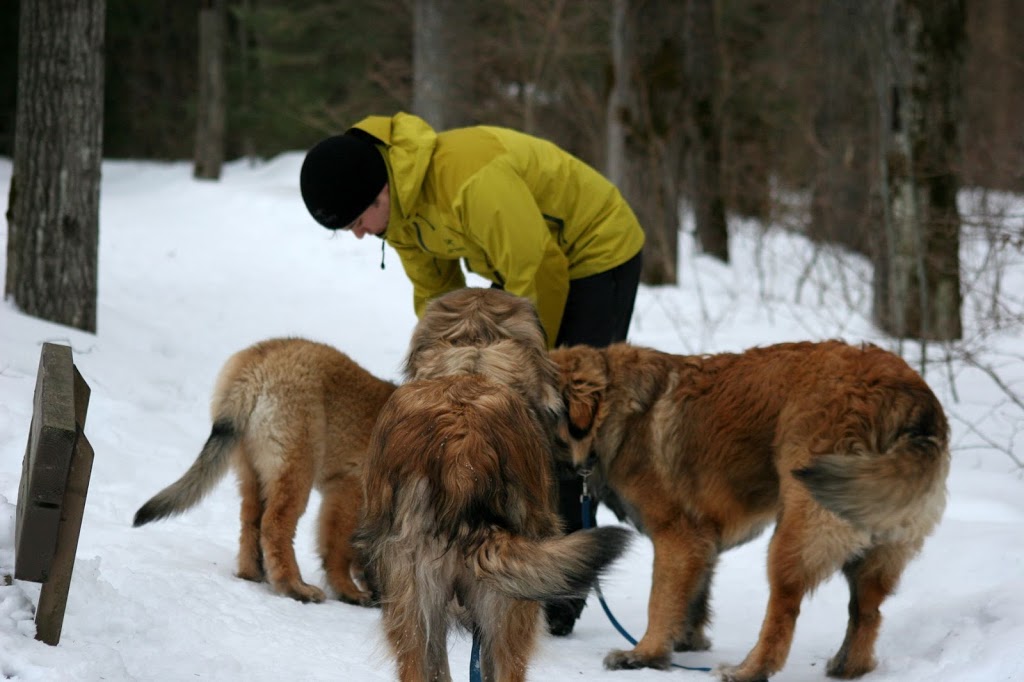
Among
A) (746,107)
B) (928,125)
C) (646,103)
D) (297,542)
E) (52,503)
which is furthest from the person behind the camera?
(746,107)

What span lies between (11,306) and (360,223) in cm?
419

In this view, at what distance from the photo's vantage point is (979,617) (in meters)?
4.27

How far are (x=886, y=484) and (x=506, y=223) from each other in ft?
6.05

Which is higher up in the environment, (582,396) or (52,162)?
(52,162)

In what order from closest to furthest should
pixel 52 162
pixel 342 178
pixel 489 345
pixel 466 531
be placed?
1. pixel 466 531
2. pixel 489 345
3. pixel 342 178
4. pixel 52 162

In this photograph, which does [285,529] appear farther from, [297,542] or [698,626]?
[698,626]

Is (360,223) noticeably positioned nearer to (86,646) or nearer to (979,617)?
(86,646)

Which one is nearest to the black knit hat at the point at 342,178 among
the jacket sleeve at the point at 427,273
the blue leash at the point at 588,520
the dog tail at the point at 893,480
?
the jacket sleeve at the point at 427,273

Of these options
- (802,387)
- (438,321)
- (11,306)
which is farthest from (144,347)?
(802,387)

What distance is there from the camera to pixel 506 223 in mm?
4395

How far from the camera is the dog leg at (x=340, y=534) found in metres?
5.14

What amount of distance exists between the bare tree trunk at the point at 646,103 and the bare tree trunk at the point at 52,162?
6.70m

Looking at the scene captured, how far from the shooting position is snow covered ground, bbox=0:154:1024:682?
12.2ft

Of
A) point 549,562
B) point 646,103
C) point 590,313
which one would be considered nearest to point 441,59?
point 646,103
